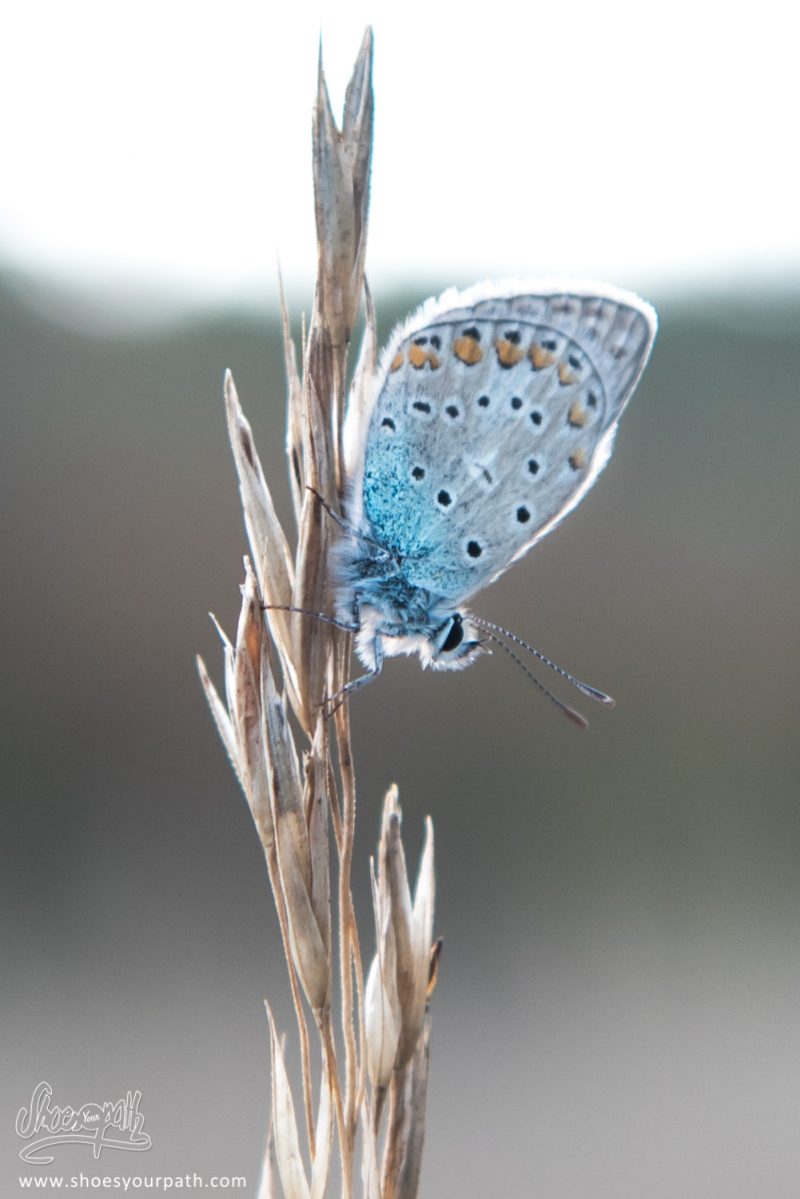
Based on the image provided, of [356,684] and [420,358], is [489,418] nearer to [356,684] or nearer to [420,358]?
[420,358]

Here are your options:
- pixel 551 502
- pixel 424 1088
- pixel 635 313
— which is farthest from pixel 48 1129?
pixel 635 313

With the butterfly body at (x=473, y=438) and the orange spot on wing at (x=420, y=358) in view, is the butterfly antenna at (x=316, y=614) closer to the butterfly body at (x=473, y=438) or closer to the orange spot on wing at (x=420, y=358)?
the butterfly body at (x=473, y=438)

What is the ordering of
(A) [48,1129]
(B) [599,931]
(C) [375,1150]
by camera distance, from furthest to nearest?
1. (B) [599,931]
2. (A) [48,1129]
3. (C) [375,1150]

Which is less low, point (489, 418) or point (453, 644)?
point (489, 418)

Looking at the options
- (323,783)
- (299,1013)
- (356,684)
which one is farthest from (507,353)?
(299,1013)

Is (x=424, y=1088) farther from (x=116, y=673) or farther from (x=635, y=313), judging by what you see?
(x=116, y=673)

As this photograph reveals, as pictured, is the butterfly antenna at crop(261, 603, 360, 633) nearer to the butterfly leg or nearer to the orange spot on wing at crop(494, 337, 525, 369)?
the butterfly leg
